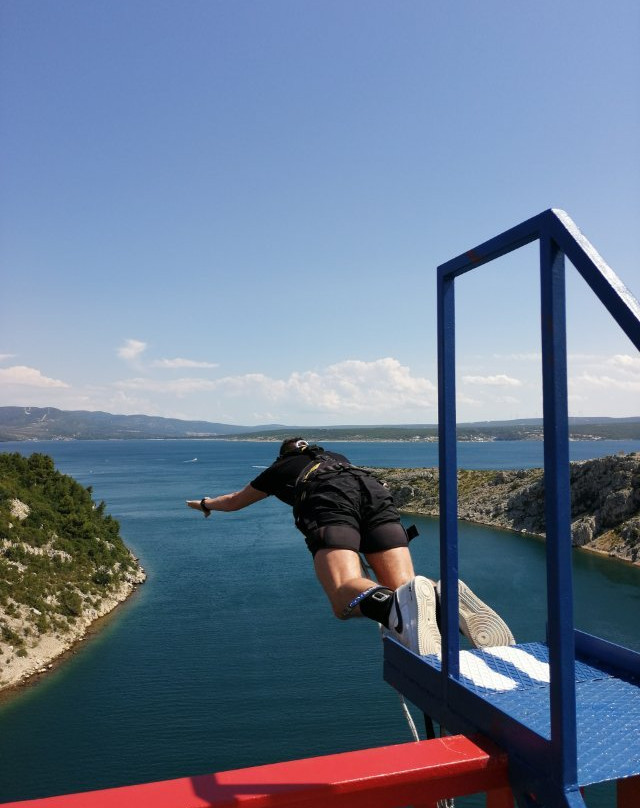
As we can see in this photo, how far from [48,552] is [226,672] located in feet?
51.2

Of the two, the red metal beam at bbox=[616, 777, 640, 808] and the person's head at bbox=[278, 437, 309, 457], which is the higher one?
the person's head at bbox=[278, 437, 309, 457]

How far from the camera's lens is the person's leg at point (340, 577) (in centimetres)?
290

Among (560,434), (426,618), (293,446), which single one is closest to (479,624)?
(426,618)

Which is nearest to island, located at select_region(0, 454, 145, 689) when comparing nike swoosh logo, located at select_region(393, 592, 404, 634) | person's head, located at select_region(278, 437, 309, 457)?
person's head, located at select_region(278, 437, 309, 457)

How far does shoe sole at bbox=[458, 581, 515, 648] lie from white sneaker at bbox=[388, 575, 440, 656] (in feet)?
0.56

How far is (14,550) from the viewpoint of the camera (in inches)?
1537

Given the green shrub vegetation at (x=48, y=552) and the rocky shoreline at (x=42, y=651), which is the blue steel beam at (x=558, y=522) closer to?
the rocky shoreline at (x=42, y=651)

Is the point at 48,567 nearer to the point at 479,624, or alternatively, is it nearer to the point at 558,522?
the point at 479,624

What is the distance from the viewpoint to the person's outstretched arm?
4.17 m

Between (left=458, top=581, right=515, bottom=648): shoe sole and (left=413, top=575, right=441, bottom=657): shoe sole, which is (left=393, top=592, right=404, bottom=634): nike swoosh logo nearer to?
(left=413, top=575, right=441, bottom=657): shoe sole

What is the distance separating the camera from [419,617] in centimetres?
256

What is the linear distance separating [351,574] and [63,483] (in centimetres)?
5165

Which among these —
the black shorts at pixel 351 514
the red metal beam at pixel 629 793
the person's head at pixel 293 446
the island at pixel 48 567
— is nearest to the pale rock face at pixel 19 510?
the island at pixel 48 567

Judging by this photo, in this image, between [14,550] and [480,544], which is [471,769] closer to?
[14,550]
